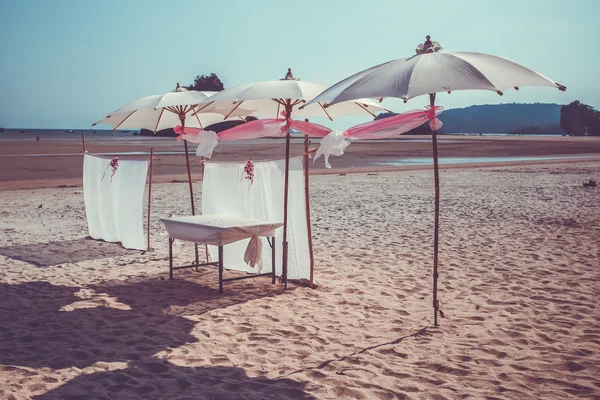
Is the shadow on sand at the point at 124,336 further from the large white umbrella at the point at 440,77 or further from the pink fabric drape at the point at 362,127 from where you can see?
the large white umbrella at the point at 440,77

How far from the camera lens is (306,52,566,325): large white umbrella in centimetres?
440

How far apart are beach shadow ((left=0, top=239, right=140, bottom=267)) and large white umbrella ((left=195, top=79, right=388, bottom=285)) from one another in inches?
109

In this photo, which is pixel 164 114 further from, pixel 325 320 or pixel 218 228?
pixel 325 320

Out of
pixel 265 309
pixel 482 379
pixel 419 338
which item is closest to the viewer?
pixel 482 379

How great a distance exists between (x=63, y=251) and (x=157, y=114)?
253 cm

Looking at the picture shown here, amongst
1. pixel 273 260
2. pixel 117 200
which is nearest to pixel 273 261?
pixel 273 260

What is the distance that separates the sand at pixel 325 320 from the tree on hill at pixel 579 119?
366 ft

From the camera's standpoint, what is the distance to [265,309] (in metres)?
5.95

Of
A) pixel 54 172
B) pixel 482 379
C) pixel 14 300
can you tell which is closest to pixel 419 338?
pixel 482 379

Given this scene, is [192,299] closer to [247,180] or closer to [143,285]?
[143,285]

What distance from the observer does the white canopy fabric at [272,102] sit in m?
6.01

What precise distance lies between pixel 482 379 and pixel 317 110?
4.15 metres

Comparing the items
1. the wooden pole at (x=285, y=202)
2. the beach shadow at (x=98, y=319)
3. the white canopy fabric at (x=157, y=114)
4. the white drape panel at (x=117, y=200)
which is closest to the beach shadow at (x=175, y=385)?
the beach shadow at (x=98, y=319)

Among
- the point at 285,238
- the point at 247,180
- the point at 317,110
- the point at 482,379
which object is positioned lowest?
the point at 482,379
